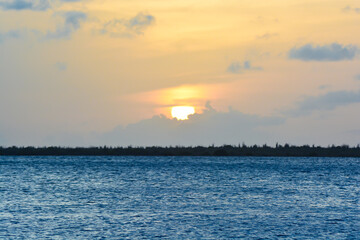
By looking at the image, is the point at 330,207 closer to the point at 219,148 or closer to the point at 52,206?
the point at 52,206

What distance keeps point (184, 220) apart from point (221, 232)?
17.5 ft

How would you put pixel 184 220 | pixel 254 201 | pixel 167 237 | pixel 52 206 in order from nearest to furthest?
pixel 167 237, pixel 184 220, pixel 52 206, pixel 254 201

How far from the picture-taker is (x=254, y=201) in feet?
174

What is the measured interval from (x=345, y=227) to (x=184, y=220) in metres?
10.8

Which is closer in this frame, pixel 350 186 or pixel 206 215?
pixel 206 215

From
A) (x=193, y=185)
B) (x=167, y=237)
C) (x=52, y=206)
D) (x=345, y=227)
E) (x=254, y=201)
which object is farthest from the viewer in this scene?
(x=193, y=185)

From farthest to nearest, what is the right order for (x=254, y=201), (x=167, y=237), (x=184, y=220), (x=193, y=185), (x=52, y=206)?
1. (x=193, y=185)
2. (x=254, y=201)
3. (x=52, y=206)
4. (x=184, y=220)
5. (x=167, y=237)

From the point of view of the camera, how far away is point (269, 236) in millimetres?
34875

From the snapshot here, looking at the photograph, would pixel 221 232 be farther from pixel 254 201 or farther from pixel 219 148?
pixel 219 148

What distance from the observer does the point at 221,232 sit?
118 ft

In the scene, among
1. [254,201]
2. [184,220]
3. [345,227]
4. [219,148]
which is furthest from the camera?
[219,148]

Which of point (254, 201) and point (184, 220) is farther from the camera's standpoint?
point (254, 201)

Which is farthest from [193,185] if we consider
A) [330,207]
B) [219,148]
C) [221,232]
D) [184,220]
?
[219,148]

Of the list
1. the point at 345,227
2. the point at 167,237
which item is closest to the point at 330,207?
the point at 345,227
